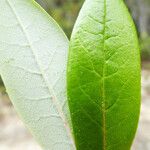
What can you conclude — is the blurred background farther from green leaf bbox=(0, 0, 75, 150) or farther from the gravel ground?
green leaf bbox=(0, 0, 75, 150)

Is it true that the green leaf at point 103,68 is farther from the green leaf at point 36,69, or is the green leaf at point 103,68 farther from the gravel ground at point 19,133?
the gravel ground at point 19,133

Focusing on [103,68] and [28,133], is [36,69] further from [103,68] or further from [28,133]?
[28,133]

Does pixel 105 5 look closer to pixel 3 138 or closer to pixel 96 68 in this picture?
pixel 96 68

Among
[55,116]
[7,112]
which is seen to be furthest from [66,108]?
[7,112]

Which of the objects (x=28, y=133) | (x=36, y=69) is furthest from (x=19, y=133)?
(x=36, y=69)

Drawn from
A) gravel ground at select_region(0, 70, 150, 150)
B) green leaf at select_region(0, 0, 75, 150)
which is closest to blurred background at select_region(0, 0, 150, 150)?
gravel ground at select_region(0, 70, 150, 150)

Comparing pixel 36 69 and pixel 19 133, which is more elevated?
pixel 36 69

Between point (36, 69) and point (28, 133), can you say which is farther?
point (28, 133)

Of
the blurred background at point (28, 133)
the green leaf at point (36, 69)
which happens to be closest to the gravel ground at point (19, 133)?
the blurred background at point (28, 133)
